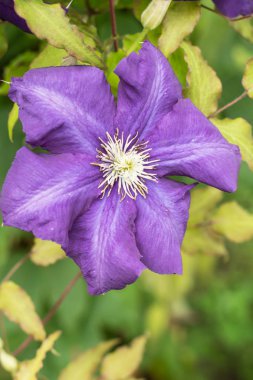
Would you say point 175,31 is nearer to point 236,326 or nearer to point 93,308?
point 93,308

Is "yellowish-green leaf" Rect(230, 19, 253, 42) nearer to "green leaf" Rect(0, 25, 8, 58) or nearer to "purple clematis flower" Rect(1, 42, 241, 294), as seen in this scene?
"purple clematis flower" Rect(1, 42, 241, 294)

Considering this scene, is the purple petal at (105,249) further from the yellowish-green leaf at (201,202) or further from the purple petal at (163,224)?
the yellowish-green leaf at (201,202)

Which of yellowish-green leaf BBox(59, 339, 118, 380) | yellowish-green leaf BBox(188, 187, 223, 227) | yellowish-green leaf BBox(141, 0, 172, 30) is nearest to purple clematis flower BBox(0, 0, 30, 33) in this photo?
yellowish-green leaf BBox(141, 0, 172, 30)

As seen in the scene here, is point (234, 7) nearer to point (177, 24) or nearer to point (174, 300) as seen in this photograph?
point (177, 24)

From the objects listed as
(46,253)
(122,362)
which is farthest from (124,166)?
(122,362)

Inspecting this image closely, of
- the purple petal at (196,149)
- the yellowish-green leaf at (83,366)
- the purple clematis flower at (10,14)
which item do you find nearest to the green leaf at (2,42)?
the purple clematis flower at (10,14)
